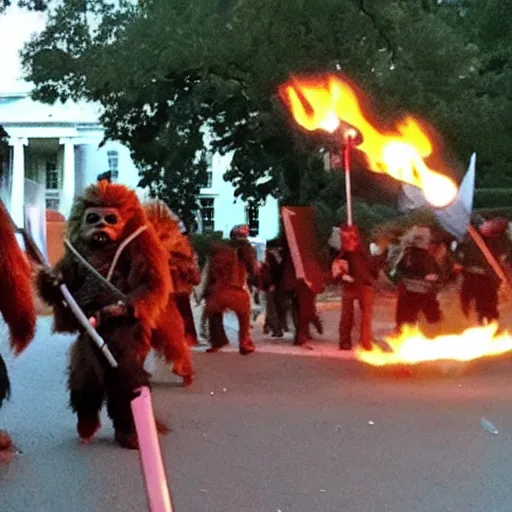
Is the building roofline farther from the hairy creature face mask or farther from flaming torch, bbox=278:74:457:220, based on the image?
the hairy creature face mask

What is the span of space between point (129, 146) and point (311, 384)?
24378 millimetres

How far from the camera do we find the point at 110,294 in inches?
347

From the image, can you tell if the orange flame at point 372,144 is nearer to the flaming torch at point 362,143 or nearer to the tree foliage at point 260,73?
the flaming torch at point 362,143

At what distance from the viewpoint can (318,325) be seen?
17.5 m

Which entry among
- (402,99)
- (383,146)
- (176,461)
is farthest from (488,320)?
(402,99)

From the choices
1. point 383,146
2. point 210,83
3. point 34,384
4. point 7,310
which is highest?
point 210,83

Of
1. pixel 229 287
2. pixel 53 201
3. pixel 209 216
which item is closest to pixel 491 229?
pixel 229 287

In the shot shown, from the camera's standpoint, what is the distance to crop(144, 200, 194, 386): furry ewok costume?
10.4 metres

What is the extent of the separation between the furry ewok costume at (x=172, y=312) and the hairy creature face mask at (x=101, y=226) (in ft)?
2.24

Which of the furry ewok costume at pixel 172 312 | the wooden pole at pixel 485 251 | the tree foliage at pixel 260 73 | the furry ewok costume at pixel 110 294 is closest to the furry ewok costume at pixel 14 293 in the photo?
the furry ewok costume at pixel 110 294

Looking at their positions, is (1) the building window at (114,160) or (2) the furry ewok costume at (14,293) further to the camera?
(1) the building window at (114,160)

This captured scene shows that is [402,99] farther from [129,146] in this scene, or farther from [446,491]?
[446,491]

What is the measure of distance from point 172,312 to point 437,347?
531 cm

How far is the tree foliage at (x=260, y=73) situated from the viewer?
24.6m
